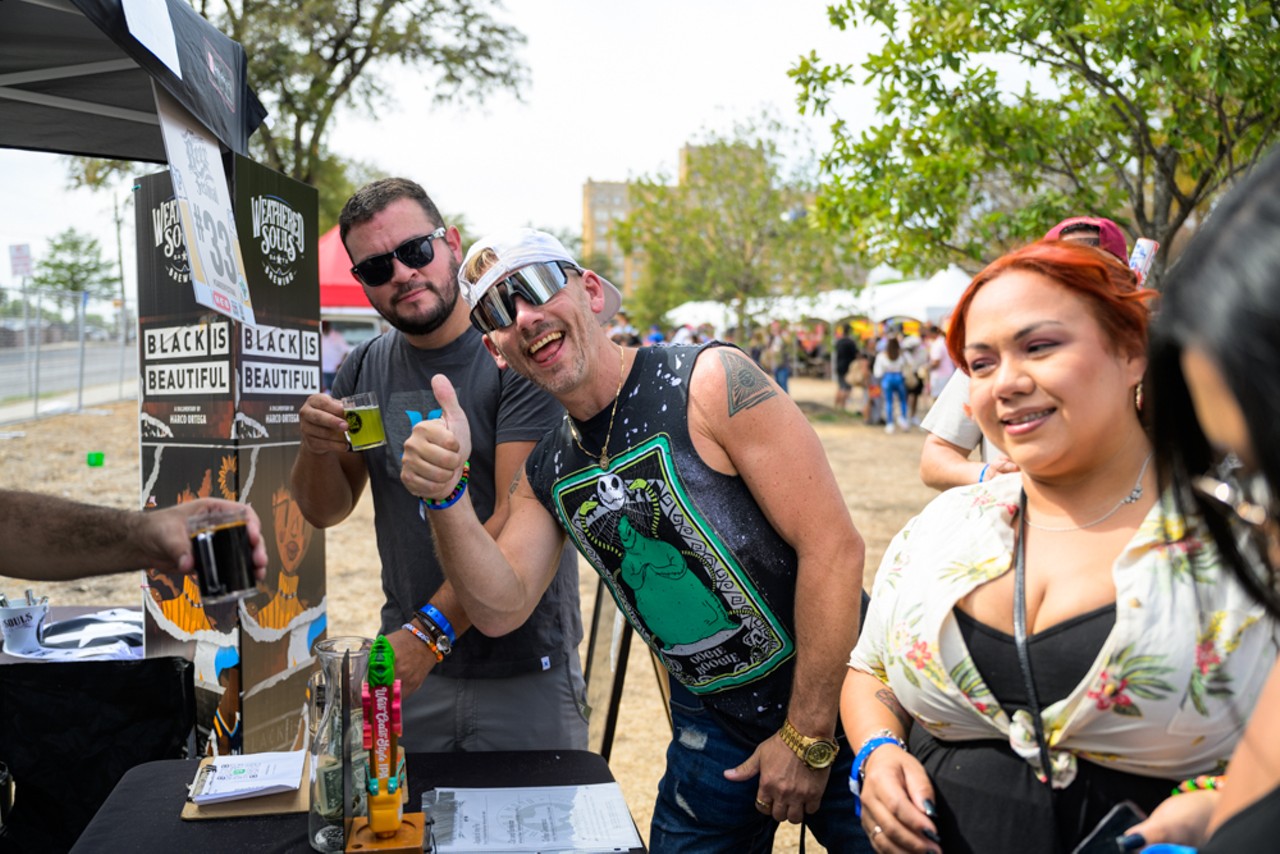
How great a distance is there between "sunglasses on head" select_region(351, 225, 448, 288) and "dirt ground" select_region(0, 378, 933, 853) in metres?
1.46

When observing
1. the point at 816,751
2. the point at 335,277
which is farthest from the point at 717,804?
the point at 335,277

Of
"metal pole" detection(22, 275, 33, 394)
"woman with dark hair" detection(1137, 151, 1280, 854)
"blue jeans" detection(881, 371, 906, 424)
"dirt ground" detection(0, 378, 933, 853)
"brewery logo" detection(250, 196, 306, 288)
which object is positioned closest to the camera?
"woman with dark hair" detection(1137, 151, 1280, 854)

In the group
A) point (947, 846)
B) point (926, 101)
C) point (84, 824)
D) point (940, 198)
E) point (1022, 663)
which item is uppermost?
point (926, 101)

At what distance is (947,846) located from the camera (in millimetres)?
1548

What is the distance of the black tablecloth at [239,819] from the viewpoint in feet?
5.90

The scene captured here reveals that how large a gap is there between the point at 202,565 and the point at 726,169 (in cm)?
2483

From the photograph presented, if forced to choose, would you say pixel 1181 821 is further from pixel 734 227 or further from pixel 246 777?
pixel 734 227

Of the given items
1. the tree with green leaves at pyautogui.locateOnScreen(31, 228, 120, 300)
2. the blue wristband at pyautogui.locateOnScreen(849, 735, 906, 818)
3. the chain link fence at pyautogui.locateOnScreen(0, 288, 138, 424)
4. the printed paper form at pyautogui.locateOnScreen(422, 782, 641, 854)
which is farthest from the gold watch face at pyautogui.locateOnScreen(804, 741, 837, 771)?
the tree with green leaves at pyautogui.locateOnScreen(31, 228, 120, 300)

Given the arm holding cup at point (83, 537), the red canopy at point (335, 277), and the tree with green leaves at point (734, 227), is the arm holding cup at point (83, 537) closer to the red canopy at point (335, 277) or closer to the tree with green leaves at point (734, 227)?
the red canopy at point (335, 277)

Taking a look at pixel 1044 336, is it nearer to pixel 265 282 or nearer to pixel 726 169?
pixel 265 282

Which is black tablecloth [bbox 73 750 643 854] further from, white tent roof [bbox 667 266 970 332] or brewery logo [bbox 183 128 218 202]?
white tent roof [bbox 667 266 970 332]

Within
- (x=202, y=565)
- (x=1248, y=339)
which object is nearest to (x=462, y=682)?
(x=202, y=565)

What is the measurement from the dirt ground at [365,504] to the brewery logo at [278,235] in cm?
112

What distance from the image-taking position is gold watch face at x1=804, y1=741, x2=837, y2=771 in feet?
6.70
